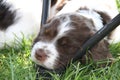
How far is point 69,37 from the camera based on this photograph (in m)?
4.08

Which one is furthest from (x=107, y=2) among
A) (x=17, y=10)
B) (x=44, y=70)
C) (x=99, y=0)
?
(x=44, y=70)

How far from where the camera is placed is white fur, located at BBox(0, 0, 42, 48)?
202 inches

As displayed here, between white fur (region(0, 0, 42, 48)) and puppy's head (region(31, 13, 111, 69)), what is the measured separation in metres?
0.97

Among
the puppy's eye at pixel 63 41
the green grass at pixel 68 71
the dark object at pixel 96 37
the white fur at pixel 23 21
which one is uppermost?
the white fur at pixel 23 21

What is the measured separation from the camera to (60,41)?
4.05m

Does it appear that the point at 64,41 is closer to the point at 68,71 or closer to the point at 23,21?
the point at 68,71

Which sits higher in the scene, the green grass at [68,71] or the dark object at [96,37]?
the dark object at [96,37]

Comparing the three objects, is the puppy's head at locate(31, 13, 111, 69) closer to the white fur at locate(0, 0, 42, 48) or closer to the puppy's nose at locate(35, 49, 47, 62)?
the puppy's nose at locate(35, 49, 47, 62)

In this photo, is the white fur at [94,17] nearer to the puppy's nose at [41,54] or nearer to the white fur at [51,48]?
the white fur at [51,48]

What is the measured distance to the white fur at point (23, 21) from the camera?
202 inches

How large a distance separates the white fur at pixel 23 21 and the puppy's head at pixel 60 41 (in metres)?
0.97

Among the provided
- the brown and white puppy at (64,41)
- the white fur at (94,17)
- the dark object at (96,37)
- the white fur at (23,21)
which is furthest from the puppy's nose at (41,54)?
the white fur at (23,21)

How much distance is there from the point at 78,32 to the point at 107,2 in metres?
1.27

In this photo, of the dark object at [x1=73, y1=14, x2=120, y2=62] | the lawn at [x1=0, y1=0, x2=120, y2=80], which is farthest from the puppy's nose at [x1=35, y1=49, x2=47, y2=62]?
the dark object at [x1=73, y1=14, x2=120, y2=62]
